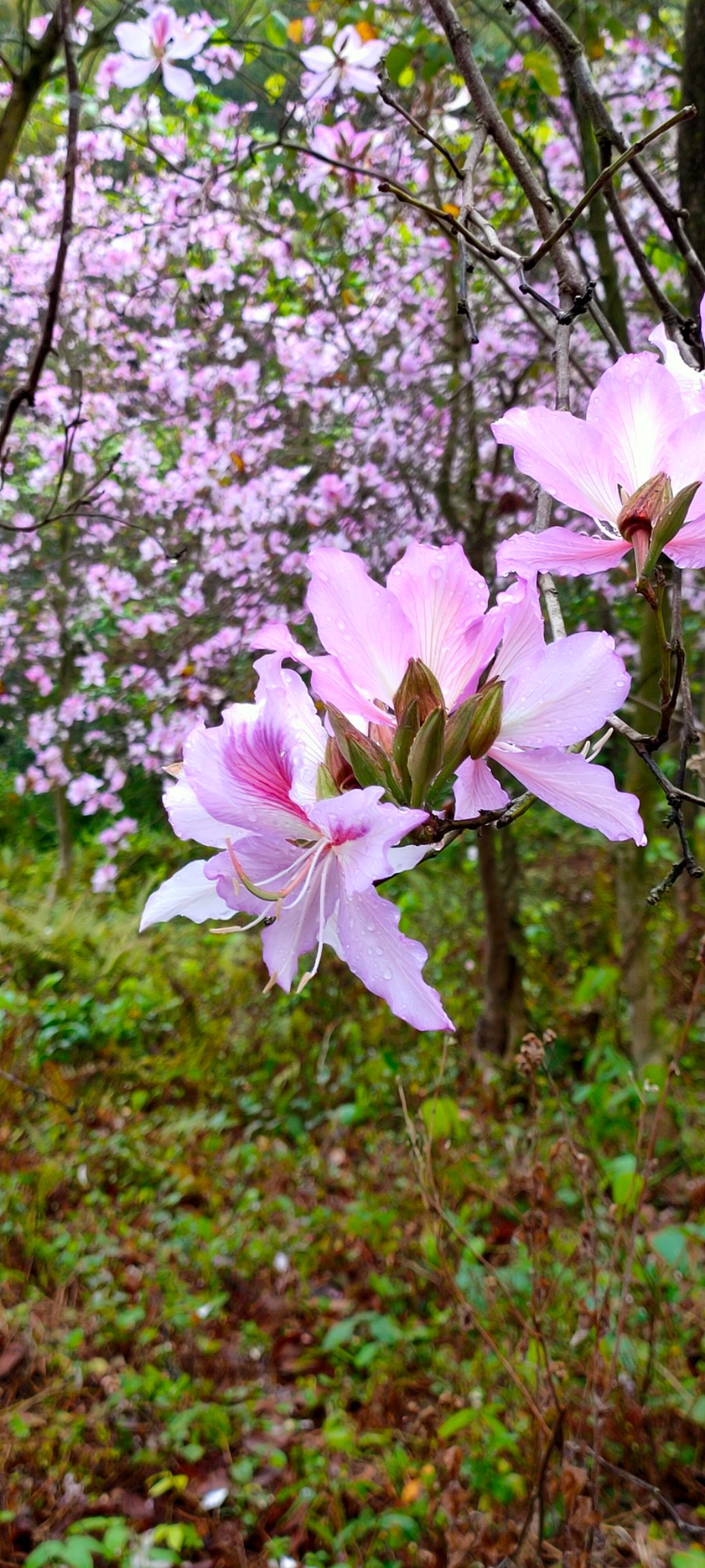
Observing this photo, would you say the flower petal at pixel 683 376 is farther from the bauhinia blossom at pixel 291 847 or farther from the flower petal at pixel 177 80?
the flower petal at pixel 177 80

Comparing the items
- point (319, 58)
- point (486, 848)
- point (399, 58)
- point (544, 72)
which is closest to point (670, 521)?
point (544, 72)

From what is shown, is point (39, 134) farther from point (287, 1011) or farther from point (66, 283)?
point (287, 1011)

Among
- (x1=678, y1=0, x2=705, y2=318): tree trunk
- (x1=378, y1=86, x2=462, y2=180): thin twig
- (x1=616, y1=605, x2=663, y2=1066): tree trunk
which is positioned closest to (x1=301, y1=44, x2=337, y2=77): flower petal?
(x1=678, y1=0, x2=705, y2=318): tree trunk

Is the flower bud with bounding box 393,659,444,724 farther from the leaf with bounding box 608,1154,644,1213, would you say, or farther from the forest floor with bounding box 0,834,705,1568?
the leaf with bounding box 608,1154,644,1213

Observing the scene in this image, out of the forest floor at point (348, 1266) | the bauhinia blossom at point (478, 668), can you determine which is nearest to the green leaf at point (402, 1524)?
the forest floor at point (348, 1266)

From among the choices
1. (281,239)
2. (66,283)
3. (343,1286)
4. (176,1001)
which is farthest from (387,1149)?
(66,283)

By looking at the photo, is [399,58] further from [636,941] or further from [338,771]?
[636,941]
